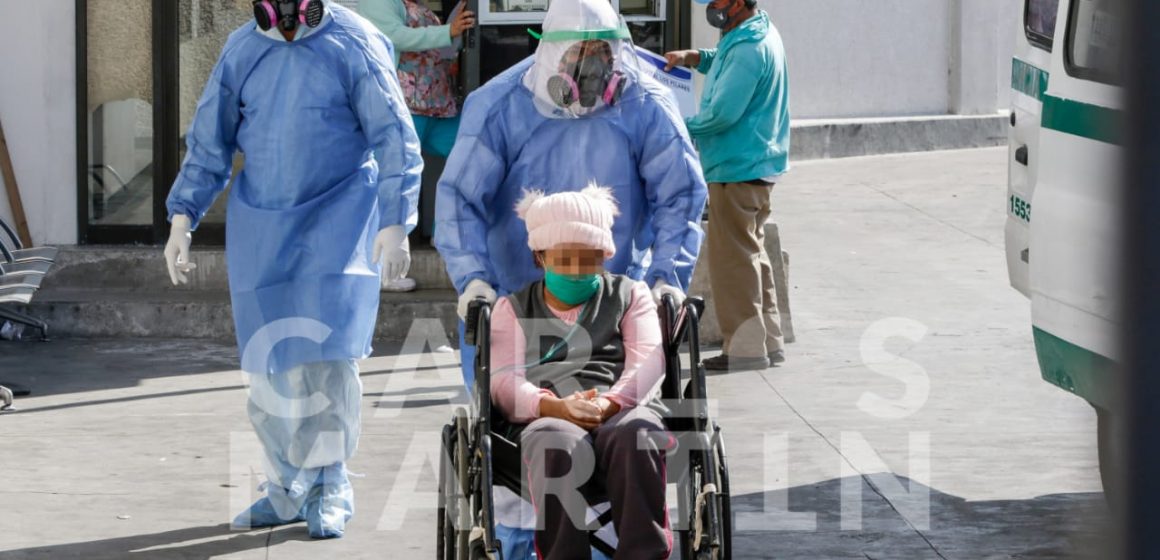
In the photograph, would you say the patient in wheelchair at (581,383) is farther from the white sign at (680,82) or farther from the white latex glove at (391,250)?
the white sign at (680,82)

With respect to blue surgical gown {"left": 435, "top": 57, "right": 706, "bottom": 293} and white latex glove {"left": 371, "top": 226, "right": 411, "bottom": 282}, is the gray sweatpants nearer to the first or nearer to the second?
blue surgical gown {"left": 435, "top": 57, "right": 706, "bottom": 293}

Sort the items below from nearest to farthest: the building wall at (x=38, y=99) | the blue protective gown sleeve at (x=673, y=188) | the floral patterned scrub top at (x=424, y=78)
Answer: the blue protective gown sleeve at (x=673, y=188) < the floral patterned scrub top at (x=424, y=78) < the building wall at (x=38, y=99)

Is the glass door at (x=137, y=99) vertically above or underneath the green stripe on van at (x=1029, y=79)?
underneath

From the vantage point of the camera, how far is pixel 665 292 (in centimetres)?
433

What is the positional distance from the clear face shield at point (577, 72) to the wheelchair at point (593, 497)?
0.60m

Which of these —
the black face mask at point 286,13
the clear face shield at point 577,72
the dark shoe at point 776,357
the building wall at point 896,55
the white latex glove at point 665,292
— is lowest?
the dark shoe at point 776,357

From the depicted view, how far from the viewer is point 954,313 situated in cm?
908

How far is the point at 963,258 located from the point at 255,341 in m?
6.16

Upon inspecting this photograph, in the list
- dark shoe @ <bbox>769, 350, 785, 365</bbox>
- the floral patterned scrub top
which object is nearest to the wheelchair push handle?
dark shoe @ <bbox>769, 350, 785, 365</bbox>

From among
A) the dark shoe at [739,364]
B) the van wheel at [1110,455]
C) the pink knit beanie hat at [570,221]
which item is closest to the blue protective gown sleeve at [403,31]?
the dark shoe at [739,364]

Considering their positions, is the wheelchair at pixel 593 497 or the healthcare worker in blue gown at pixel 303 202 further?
the healthcare worker in blue gown at pixel 303 202

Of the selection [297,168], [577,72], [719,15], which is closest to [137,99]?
[719,15]

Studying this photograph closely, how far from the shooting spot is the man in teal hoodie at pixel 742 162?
7762 mm

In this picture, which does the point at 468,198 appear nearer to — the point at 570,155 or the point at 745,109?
the point at 570,155
